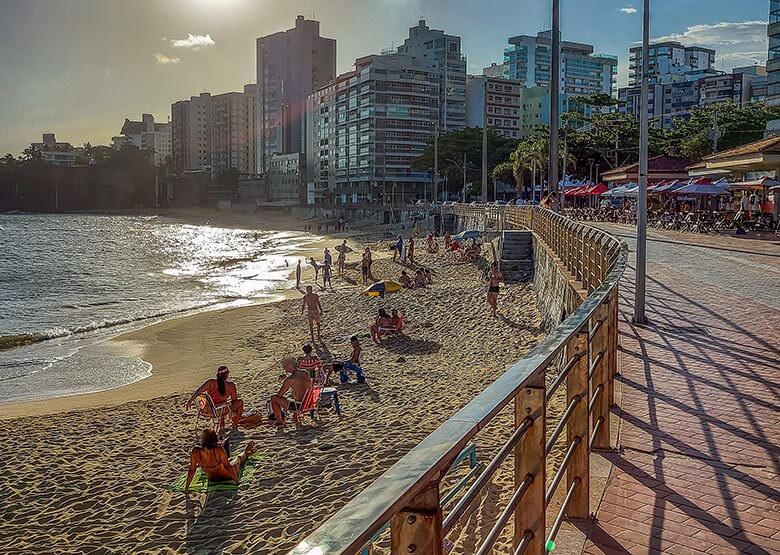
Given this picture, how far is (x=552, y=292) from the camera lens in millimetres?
17219

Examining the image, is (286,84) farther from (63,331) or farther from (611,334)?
(611,334)

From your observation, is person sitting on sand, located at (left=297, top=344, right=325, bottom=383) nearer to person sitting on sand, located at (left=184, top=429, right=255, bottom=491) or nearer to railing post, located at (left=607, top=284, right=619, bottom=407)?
person sitting on sand, located at (left=184, top=429, right=255, bottom=491)

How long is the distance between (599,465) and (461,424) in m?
3.27

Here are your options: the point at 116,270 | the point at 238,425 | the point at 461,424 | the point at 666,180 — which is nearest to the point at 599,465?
the point at 461,424

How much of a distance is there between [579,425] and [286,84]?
653 feet

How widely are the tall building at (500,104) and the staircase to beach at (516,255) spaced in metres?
116

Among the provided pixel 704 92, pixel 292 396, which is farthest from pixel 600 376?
pixel 704 92

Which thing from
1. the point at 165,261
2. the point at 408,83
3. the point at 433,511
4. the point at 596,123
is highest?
the point at 408,83

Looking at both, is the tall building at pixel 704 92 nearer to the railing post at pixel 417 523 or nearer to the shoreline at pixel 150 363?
the shoreline at pixel 150 363

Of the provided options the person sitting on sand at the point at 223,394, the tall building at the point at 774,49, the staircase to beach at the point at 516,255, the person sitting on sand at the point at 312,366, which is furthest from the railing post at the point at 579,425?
the tall building at the point at 774,49

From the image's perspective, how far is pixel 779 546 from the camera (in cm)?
362

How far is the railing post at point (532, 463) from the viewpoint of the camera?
2.59m

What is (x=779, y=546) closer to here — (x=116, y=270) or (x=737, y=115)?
(x=116, y=270)

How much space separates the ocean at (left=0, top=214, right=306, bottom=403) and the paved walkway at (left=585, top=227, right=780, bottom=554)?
507 inches
